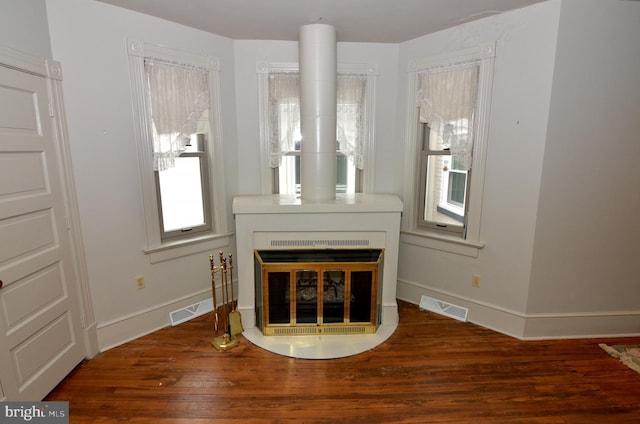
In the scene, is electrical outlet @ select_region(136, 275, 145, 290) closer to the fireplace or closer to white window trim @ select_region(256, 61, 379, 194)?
the fireplace

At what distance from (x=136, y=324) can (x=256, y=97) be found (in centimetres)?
217

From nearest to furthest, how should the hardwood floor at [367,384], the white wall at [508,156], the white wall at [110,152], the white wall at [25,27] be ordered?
the white wall at [25,27] → the hardwood floor at [367,384] → the white wall at [110,152] → the white wall at [508,156]

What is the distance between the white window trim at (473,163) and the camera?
2.57 m

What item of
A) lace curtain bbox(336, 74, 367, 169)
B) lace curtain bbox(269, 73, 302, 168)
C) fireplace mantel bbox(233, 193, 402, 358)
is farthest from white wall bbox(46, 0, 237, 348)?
lace curtain bbox(336, 74, 367, 169)

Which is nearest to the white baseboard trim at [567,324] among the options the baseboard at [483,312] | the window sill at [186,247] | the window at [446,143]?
the baseboard at [483,312]

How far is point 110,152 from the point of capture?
235 cm

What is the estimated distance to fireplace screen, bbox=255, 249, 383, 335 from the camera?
259 cm

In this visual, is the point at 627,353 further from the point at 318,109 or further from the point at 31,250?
the point at 31,250

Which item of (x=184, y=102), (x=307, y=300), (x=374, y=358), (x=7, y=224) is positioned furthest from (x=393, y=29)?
(x=7, y=224)

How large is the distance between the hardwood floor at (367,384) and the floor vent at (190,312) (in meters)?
0.19

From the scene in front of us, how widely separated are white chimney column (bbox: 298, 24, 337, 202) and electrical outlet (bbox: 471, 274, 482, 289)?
55.6 inches

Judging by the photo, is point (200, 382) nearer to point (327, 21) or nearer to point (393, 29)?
point (327, 21)

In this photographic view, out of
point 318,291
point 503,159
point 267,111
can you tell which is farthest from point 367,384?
point 267,111

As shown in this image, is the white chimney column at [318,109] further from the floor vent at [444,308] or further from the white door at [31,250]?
the white door at [31,250]
